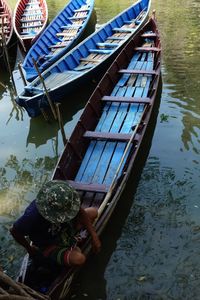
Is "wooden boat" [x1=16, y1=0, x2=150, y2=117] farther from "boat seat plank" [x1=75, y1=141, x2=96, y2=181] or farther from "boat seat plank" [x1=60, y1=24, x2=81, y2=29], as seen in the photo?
"boat seat plank" [x1=75, y1=141, x2=96, y2=181]

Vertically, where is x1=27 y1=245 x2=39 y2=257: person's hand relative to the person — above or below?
below

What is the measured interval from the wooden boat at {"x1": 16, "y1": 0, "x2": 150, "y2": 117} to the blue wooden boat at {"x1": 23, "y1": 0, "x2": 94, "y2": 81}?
0.54m

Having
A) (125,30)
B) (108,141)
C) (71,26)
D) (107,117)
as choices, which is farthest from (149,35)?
(108,141)

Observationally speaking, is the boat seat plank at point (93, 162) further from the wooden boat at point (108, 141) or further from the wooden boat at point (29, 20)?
the wooden boat at point (29, 20)

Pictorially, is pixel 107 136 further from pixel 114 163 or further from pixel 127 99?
pixel 127 99

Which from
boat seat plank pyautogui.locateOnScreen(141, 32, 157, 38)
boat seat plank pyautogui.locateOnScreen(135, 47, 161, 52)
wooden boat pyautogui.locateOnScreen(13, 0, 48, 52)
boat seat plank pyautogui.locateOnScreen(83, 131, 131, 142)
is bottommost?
boat seat plank pyautogui.locateOnScreen(83, 131, 131, 142)

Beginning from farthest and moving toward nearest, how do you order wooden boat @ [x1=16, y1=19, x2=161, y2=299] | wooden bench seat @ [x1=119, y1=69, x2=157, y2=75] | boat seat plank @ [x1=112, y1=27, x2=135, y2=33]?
1. boat seat plank @ [x1=112, y1=27, x2=135, y2=33]
2. wooden bench seat @ [x1=119, y1=69, x2=157, y2=75]
3. wooden boat @ [x1=16, y1=19, x2=161, y2=299]

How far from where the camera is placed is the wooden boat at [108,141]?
5410 mm

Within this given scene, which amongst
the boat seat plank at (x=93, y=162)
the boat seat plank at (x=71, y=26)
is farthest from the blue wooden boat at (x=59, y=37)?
the boat seat plank at (x=93, y=162)

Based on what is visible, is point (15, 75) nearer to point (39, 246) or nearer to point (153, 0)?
point (39, 246)

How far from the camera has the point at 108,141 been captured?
23.7 ft

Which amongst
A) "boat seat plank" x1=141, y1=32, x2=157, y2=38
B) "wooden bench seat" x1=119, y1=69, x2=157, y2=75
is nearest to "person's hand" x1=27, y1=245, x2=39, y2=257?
"wooden bench seat" x1=119, y1=69, x2=157, y2=75

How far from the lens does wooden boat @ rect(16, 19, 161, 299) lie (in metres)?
5.41

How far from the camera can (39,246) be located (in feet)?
Result: 14.6
